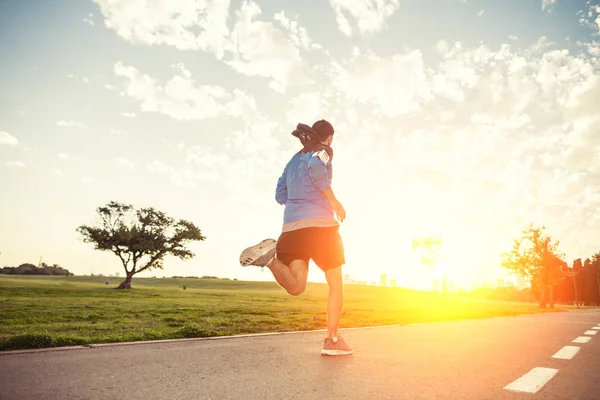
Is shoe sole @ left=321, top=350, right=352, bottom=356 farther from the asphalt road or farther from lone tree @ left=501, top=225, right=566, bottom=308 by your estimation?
lone tree @ left=501, top=225, right=566, bottom=308

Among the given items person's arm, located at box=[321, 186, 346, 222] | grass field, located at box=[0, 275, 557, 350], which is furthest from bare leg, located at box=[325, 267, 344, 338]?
grass field, located at box=[0, 275, 557, 350]

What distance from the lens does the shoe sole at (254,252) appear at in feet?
15.7

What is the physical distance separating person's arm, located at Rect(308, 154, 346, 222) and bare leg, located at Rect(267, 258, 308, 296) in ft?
2.47

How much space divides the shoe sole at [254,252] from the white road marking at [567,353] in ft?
11.7

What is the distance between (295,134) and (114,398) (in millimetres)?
3414

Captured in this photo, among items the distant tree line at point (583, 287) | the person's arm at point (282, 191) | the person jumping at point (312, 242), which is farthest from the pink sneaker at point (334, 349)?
the distant tree line at point (583, 287)

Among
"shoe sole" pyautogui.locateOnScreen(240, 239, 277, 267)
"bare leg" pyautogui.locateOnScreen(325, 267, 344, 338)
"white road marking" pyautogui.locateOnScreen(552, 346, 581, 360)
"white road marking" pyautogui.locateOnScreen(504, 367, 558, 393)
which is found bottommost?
"white road marking" pyautogui.locateOnScreen(552, 346, 581, 360)

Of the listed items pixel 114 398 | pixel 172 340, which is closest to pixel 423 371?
pixel 114 398

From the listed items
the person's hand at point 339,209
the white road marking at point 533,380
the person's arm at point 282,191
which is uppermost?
the person's arm at point 282,191

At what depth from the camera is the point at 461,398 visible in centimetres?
300

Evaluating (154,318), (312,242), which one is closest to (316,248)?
(312,242)

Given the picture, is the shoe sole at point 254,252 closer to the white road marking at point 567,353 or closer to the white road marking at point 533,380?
the white road marking at point 533,380

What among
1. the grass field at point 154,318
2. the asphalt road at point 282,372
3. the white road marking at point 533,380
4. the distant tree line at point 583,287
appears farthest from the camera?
the distant tree line at point 583,287

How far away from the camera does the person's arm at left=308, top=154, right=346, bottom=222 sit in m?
4.84
